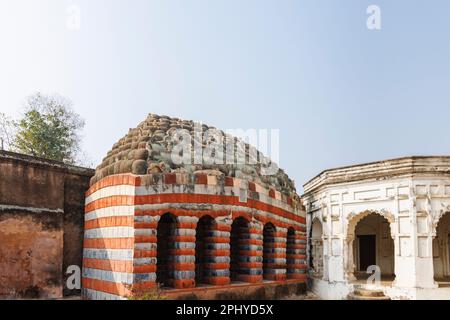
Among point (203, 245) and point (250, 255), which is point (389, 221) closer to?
point (250, 255)

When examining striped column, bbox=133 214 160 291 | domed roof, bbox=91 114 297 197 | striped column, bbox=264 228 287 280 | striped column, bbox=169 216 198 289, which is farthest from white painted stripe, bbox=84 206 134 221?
striped column, bbox=264 228 287 280

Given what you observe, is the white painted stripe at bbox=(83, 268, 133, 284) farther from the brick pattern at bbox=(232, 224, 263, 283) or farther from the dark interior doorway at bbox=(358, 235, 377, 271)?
the dark interior doorway at bbox=(358, 235, 377, 271)

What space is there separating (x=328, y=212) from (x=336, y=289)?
8.65 feet

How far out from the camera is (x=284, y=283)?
14.9m

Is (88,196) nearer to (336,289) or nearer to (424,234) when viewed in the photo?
(336,289)

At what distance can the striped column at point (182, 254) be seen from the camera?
11.1 m

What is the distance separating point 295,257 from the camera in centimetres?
1698

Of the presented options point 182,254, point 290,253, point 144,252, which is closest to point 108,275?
point 144,252

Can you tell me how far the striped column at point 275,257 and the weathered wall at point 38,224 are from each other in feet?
19.0

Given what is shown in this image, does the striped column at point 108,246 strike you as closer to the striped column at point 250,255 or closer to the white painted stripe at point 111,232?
the white painted stripe at point 111,232

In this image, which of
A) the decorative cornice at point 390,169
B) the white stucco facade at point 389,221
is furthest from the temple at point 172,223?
the decorative cornice at point 390,169

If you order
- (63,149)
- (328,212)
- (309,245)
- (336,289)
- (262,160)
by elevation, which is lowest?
(336,289)

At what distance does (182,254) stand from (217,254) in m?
1.19

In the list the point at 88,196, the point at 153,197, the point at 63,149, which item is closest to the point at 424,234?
the point at 153,197
